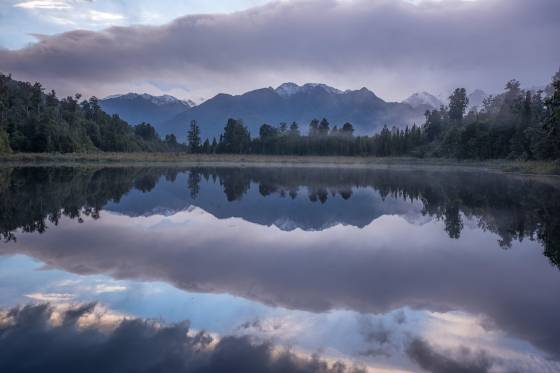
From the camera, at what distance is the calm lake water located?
5.82 m

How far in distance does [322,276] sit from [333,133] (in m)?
142

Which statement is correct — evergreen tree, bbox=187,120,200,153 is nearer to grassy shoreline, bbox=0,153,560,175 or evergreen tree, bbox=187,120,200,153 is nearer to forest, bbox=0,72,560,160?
forest, bbox=0,72,560,160

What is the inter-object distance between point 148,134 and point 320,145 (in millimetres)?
70834

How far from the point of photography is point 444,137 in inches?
4092

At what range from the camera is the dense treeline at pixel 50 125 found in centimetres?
7900

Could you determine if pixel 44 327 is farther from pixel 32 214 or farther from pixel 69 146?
pixel 69 146

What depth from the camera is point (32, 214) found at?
597 inches

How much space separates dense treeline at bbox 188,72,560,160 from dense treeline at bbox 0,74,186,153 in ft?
68.9

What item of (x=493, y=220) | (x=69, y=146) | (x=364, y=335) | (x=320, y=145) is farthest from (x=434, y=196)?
(x=320, y=145)

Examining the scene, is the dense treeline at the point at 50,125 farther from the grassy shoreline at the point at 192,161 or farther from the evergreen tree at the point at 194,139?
the evergreen tree at the point at 194,139

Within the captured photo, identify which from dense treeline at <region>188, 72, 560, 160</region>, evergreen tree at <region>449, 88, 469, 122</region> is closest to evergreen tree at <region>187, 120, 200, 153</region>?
dense treeline at <region>188, 72, 560, 160</region>

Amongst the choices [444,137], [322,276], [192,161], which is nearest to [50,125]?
[192,161]

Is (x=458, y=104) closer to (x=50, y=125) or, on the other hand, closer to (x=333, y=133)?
(x=333, y=133)

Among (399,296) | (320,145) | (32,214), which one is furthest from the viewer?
(320,145)
